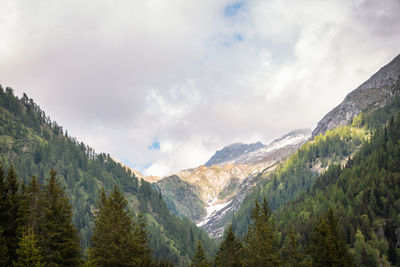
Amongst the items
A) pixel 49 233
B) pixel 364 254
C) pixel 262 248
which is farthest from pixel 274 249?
pixel 364 254

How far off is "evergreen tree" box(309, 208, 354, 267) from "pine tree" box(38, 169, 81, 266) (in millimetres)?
37205

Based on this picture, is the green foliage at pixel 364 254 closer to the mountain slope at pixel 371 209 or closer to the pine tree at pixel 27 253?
the mountain slope at pixel 371 209

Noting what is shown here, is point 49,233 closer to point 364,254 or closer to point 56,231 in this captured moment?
point 56,231

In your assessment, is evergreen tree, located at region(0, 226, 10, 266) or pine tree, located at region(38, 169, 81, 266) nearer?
evergreen tree, located at region(0, 226, 10, 266)

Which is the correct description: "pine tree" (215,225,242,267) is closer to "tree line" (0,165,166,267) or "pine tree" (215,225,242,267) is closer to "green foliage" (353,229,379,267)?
"tree line" (0,165,166,267)

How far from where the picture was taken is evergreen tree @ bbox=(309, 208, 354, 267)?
52781 millimetres

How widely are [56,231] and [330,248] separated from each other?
4072 cm

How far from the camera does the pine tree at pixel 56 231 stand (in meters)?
39.3

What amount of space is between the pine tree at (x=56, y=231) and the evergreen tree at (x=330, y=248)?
122ft

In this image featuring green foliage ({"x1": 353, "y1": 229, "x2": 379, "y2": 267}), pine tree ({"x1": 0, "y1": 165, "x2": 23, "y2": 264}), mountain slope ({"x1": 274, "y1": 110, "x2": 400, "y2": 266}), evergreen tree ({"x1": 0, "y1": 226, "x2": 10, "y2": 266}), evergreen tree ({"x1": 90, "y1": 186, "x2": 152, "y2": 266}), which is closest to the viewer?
evergreen tree ({"x1": 0, "y1": 226, "x2": 10, "y2": 266})

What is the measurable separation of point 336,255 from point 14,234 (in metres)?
46.2

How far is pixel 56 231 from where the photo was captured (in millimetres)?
40062

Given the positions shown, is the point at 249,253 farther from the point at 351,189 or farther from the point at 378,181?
the point at 351,189

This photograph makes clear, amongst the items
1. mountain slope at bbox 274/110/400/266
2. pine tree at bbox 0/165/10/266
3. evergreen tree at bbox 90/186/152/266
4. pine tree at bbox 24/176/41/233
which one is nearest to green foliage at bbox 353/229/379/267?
mountain slope at bbox 274/110/400/266
